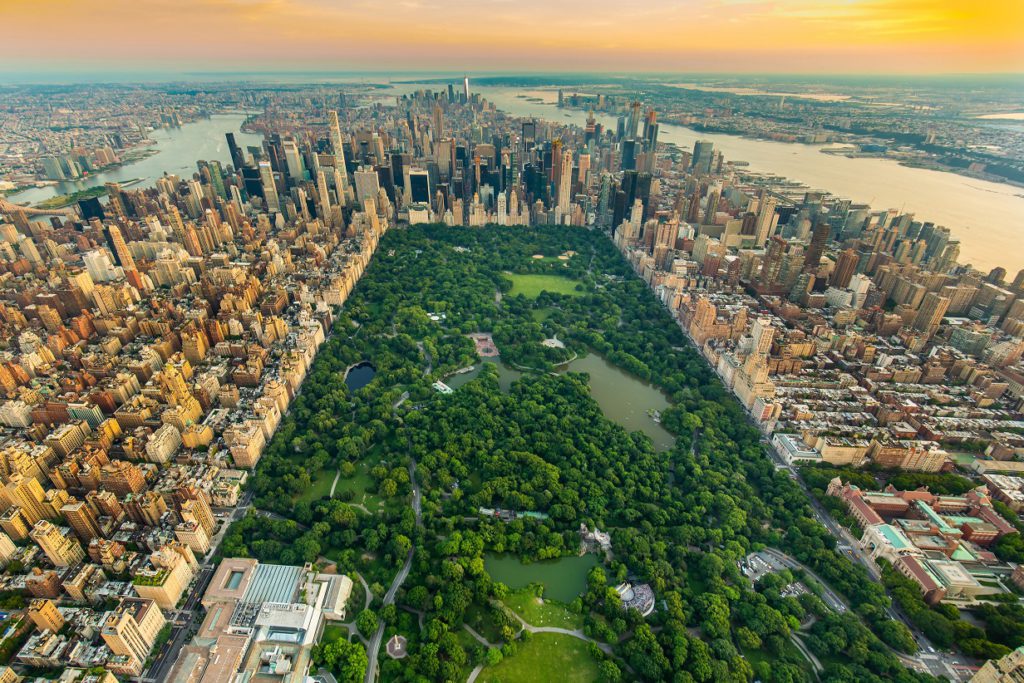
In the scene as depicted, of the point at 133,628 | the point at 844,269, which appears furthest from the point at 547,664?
the point at 844,269

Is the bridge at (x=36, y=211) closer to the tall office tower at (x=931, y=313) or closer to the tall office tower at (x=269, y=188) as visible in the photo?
the tall office tower at (x=269, y=188)

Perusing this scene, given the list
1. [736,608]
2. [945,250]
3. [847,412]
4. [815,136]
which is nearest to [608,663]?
[736,608]

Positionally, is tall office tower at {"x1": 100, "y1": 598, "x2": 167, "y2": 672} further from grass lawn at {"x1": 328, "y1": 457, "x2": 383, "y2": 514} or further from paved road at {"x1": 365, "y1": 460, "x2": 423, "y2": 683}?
grass lawn at {"x1": 328, "y1": 457, "x2": 383, "y2": 514}

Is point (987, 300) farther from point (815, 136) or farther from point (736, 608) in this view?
point (815, 136)

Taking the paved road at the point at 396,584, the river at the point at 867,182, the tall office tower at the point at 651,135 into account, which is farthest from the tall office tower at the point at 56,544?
the tall office tower at the point at 651,135

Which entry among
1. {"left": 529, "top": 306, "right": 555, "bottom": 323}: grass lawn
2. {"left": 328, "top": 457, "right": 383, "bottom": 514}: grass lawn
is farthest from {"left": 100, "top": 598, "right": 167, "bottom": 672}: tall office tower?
{"left": 529, "top": 306, "right": 555, "bottom": 323}: grass lawn

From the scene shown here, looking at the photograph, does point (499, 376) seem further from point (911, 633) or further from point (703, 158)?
point (703, 158)
